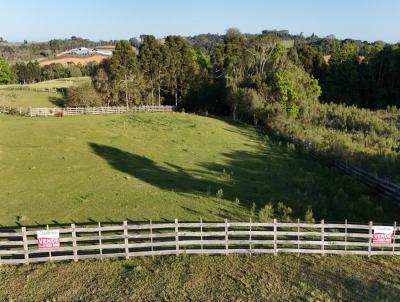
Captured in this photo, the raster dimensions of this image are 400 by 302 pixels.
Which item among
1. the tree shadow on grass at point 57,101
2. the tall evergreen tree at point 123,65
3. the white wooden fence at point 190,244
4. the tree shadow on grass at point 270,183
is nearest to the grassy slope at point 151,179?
the tree shadow on grass at point 270,183

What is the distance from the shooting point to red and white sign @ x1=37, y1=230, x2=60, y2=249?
14820mm

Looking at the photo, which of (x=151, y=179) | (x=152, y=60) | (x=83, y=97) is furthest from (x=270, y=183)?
(x=152, y=60)

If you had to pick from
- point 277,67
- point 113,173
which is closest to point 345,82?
point 277,67

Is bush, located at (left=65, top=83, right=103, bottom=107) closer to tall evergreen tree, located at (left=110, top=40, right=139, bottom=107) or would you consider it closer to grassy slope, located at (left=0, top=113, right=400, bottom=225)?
tall evergreen tree, located at (left=110, top=40, right=139, bottom=107)

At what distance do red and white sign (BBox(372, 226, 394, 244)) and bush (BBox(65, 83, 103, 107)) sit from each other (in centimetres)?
5581

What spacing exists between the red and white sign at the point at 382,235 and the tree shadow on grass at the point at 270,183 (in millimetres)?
5841

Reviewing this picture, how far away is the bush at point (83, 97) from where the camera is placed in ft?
211

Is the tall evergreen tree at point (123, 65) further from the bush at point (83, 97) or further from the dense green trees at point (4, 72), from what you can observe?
the dense green trees at point (4, 72)

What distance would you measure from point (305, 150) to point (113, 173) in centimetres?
2067

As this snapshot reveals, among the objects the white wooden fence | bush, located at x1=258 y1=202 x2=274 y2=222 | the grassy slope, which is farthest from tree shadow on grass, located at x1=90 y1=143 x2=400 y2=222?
the white wooden fence

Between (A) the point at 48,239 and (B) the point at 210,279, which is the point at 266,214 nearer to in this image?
(B) the point at 210,279

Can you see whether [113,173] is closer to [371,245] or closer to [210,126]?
[371,245]

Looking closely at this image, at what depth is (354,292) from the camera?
13039mm

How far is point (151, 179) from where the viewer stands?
86.8ft
